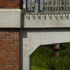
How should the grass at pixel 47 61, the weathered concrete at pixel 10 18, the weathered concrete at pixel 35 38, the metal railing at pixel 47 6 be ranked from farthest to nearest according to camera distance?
the grass at pixel 47 61 → the metal railing at pixel 47 6 → the weathered concrete at pixel 35 38 → the weathered concrete at pixel 10 18

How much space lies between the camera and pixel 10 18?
6.30 meters

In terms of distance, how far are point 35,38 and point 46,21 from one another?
1.38 feet

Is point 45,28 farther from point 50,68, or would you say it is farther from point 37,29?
point 50,68

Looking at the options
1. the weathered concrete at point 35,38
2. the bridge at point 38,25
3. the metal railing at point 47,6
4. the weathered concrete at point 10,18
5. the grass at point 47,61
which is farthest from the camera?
the grass at point 47,61

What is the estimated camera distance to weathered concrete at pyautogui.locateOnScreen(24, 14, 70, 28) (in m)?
6.47

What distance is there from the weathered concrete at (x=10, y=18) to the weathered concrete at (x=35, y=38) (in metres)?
0.33

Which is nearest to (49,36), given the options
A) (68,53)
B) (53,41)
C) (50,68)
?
(53,41)

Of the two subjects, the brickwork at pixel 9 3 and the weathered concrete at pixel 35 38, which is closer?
the brickwork at pixel 9 3

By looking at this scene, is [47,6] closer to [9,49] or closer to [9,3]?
[9,3]

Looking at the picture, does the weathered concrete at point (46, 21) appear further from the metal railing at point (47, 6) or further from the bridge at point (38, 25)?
the metal railing at point (47, 6)

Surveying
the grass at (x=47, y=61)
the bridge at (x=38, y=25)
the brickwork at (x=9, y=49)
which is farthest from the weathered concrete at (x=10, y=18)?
the grass at (x=47, y=61)

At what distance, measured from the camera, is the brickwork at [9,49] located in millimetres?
6363

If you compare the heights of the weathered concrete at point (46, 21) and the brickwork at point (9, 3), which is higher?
the brickwork at point (9, 3)

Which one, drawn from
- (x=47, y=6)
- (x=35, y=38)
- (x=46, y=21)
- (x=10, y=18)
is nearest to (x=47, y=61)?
(x=47, y=6)
